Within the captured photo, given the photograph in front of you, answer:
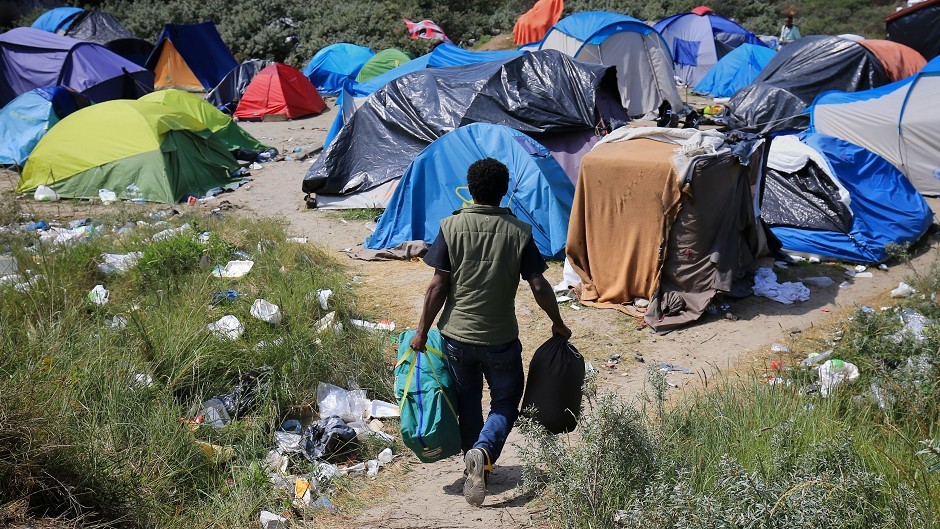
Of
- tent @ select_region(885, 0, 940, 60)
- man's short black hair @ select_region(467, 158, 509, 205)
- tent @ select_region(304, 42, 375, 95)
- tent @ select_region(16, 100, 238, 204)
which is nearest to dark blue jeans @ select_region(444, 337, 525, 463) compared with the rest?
man's short black hair @ select_region(467, 158, 509, 205)

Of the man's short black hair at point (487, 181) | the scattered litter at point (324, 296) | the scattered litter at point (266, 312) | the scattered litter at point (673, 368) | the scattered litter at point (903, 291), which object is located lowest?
the scattered litter at point (903, 291)

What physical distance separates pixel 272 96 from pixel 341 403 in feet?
40.6

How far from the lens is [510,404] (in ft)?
12.3

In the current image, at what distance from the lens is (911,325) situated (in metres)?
5.61

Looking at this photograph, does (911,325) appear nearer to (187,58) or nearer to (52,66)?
(52,66)

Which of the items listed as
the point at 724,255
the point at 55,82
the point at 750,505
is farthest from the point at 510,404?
the point at 55,82

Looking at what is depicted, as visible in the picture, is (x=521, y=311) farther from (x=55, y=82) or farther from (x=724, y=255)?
(x=55, y=82)

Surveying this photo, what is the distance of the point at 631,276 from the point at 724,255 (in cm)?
78

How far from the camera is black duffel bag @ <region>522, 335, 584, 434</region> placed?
12.0 feet

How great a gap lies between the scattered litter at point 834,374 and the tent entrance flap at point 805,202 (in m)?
3.19

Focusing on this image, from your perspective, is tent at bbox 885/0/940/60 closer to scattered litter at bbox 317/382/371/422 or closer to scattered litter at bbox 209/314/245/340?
scattered litter at bbox 317/382/371/422

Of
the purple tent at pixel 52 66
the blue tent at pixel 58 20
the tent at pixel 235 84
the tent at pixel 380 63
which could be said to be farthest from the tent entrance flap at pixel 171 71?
the tent at pixel 380 63

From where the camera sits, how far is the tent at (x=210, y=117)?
11828mm

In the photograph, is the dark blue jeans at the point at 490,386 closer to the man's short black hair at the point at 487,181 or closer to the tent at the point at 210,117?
Result: the man's short black hair at the point at 487,181
